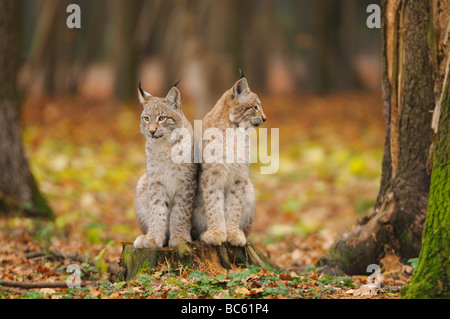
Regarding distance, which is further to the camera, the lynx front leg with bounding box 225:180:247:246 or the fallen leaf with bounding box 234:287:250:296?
the lynx front leg with bounding box 225:180:247:246

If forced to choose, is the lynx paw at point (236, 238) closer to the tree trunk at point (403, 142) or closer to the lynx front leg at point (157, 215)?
the lynx front leg at point (157, 215)

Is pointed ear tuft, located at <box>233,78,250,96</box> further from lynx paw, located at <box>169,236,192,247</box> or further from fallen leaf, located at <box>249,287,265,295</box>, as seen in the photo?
fallen leaf, located at <box>249,287,265,295</box>

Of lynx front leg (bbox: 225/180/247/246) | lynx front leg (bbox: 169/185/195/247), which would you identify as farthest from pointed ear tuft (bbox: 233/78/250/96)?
lynx front leg (bbox: 169/185/195/247)

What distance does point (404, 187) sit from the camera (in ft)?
20.8

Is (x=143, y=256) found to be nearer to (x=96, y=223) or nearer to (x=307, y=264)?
(x=307, y=264)

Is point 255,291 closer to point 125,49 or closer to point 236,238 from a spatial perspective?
point 236,238

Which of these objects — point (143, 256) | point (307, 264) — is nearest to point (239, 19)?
point (307, 264)

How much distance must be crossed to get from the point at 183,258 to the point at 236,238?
562mm

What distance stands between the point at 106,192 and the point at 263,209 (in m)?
3.34

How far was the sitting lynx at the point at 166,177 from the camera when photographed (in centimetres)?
588

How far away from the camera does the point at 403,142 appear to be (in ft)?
20.8

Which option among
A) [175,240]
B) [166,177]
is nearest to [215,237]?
[175,240]

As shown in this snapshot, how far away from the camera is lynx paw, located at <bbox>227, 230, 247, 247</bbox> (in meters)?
5.81

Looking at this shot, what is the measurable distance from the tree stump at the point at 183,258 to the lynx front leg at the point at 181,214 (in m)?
0.25
